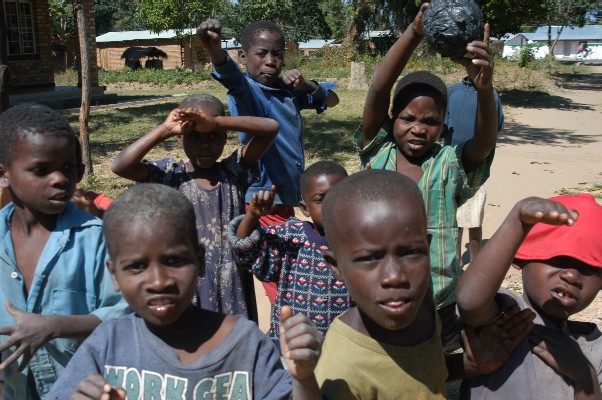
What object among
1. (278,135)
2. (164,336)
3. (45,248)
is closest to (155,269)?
(164,336)

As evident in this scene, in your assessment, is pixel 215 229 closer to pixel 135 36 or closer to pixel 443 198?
pixel 443 198

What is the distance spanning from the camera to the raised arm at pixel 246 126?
267 cm

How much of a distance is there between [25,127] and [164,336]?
96 cm

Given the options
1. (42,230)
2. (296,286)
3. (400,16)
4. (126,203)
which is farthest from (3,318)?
(400,16)

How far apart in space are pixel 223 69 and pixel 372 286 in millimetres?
1900

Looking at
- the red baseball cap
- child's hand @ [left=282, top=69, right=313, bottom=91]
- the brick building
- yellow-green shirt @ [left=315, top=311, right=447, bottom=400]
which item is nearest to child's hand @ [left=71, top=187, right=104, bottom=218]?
yellow-green shirt @ [left=315, top=311, right=447, bottom=400]

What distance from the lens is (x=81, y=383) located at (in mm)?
1548

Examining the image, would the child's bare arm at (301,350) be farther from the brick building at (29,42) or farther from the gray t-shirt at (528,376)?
the brick building at (29,42)

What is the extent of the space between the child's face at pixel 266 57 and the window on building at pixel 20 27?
593 inches

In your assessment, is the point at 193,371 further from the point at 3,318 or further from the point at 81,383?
the point at 3,318

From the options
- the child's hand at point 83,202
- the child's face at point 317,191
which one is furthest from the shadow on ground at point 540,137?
the child's hand at point 83,202

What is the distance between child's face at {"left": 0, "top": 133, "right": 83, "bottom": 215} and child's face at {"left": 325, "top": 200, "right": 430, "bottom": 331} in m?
1.07

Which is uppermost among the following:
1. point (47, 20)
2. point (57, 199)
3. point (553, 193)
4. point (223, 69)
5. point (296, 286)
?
point (47, 20)

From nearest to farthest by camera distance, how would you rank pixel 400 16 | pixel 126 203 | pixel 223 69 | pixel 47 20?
1. pixel 126 203
2. pixel 223 69
3. pixel 47 20
4. pixel 400 16
